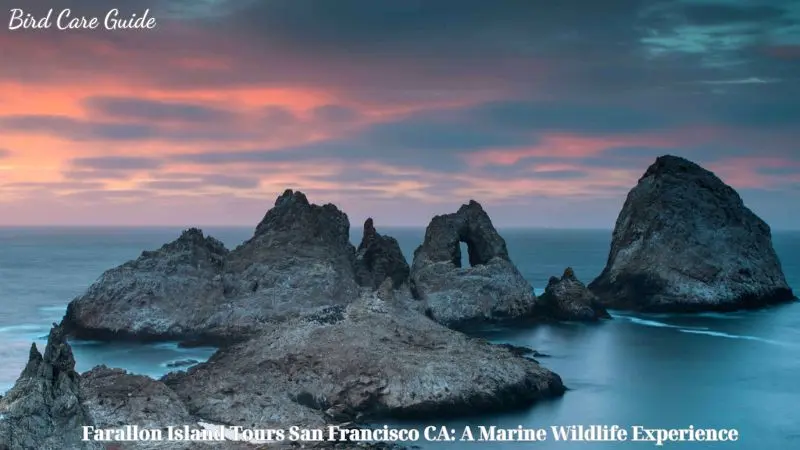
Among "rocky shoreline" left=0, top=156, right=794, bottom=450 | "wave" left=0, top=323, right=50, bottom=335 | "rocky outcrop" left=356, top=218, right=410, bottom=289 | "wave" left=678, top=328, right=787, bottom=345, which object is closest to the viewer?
"rocky shoreline" left=0, top=156, right=794, bottom=450

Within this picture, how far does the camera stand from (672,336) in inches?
A: 2589

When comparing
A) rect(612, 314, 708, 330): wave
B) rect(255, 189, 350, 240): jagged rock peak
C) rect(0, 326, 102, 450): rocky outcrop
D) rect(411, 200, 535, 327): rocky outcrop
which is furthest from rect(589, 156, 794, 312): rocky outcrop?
rect(0, 326, 102, 450): rocky outcrop

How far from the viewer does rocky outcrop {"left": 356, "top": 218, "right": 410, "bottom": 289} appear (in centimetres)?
7050

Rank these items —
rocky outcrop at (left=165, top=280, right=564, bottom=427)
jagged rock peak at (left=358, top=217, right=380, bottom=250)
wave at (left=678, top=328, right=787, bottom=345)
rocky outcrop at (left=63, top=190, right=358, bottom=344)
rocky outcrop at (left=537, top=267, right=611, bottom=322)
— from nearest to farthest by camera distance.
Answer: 1. rocky outcrop at (left=165, top=280, right=564, bottom=427)
2. rocky outcrop at (left=63, top=190, right=358, bottom=344)
3. wave at (left=678, top=328, right=787, bottom=345)
4. rocky outcrop at (left=537, top=267, right=611, bottom=322)
5. jagged rock peak at (left=358, top=217, right=380, bottom=250)

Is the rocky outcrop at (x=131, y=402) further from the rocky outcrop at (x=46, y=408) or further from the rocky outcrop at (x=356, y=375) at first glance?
the rocky outcrop at (x=46, y=408)

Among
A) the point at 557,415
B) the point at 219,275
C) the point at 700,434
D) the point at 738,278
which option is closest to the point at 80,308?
the point at 219,275

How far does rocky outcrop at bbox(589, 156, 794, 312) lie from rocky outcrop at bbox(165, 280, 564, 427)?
38.0 m

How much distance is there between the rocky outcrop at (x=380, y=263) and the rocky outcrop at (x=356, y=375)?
25742 mm

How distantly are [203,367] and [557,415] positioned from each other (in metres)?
15.6

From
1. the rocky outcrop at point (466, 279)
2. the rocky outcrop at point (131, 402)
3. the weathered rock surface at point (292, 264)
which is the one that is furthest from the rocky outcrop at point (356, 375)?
the rocky outcrop at point (466, 279)

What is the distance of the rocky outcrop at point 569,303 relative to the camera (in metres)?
69.3

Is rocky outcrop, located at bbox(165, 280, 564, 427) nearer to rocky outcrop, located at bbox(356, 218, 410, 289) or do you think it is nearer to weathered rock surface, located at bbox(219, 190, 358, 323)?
weathered rock surface, located at bbox(219, 190, 358, 323)

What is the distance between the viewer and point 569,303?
6962cm

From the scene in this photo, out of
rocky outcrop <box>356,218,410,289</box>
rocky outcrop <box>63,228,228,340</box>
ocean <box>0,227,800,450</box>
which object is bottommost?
ocean <box>0,227,800,450</box>
